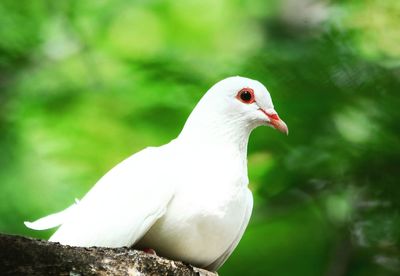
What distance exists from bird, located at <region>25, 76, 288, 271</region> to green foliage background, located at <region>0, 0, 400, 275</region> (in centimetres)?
48

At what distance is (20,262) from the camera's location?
421cm

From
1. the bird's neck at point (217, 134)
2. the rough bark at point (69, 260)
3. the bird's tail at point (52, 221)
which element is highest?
the bird's neck at point (217, 134)

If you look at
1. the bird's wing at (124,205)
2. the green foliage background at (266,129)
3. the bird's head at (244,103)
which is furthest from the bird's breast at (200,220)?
the green foliage background at (266,129)

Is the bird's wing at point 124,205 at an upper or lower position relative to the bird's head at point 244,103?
lower

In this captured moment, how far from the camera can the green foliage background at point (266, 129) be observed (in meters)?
6.17

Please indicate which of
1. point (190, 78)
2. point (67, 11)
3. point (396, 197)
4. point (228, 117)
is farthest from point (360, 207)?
point (67, 11)

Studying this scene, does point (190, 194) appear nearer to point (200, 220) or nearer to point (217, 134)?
point (200, 220)

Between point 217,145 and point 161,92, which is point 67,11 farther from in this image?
point 217,145

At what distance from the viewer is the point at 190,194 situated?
221 inches

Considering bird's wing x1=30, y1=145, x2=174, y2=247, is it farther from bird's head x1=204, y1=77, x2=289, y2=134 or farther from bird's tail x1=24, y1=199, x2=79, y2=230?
bird's head x1=204, y1=77, x2=289, y2=134

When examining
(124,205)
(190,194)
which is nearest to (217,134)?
(190,194)

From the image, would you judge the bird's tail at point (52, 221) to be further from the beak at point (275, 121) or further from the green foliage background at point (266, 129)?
the beak at point (275, 121)

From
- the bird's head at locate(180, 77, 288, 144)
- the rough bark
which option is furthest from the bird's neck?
the rough bark

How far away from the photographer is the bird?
18.2ft
